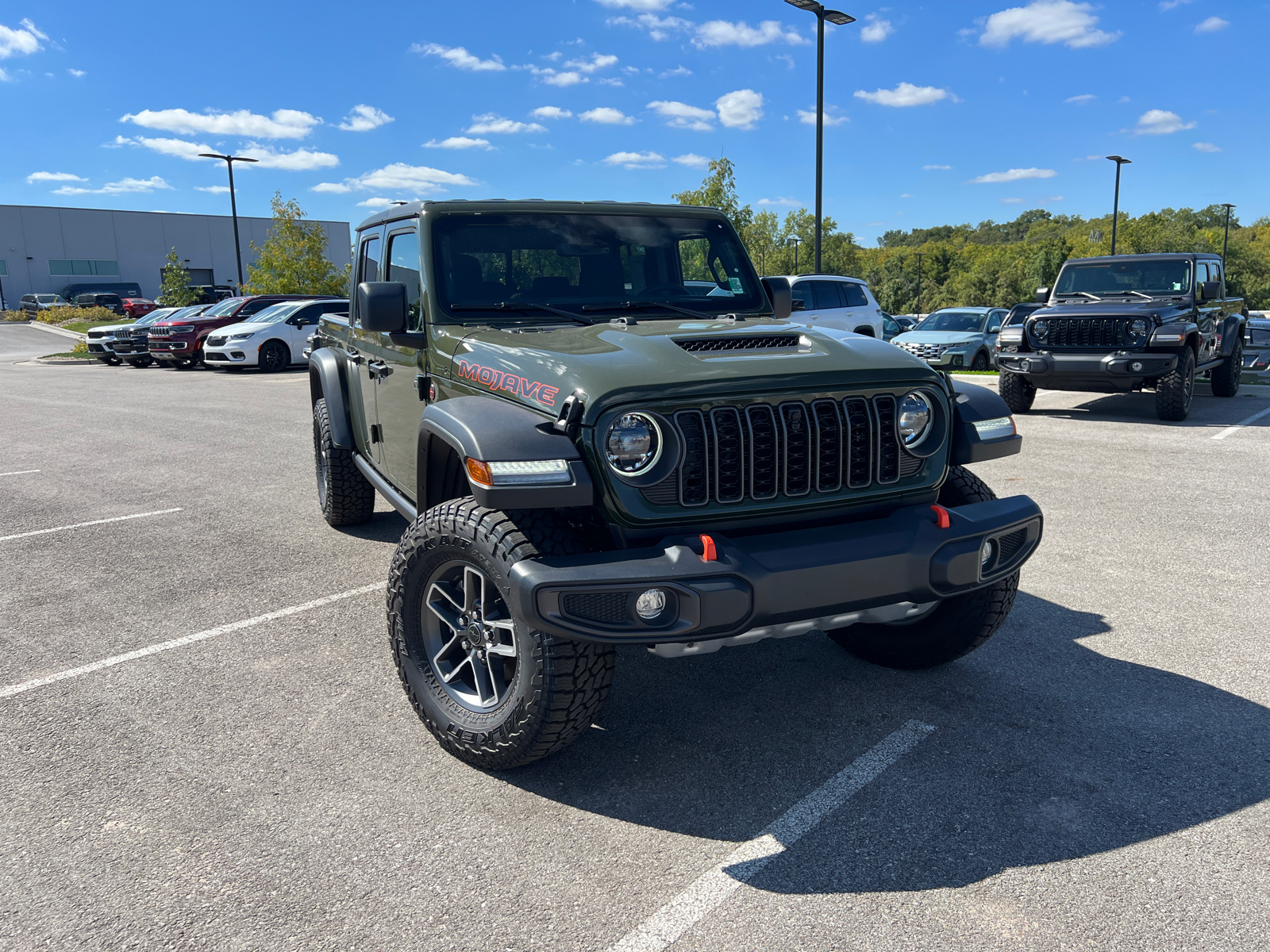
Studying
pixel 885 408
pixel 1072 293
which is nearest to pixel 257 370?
pixel 1072 293

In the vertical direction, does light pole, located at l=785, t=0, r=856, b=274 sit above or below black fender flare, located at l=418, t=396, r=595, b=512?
above

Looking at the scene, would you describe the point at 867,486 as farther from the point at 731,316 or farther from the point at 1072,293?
the point at 1072,293

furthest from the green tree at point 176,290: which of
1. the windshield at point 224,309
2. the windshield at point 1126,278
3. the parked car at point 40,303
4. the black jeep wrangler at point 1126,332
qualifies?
the black jeep wrangler at point 1126,332

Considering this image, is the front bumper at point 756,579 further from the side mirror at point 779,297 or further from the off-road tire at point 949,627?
the side mirror at point 779,297

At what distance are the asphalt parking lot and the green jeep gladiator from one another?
36cm

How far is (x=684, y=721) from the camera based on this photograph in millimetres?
3580

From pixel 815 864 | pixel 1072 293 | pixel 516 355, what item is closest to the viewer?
pixel 815 864

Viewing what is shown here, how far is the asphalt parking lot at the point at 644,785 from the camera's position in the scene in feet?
8.13

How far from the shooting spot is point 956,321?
1947 cm

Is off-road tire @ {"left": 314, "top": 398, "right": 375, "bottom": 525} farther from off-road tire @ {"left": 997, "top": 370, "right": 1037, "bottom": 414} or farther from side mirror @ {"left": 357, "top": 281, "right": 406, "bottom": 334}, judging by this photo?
off-road tire @ {"left": 997, "top": 370, "right": 1037, "bottom": 414}

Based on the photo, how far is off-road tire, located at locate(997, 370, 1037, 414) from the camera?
12234 mm

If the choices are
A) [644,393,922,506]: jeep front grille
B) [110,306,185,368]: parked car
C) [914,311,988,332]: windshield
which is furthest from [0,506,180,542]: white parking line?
[110,306,185,368]: parked car

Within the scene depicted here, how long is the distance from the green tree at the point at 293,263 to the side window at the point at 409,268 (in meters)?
33.5

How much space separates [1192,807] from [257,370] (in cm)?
2151
